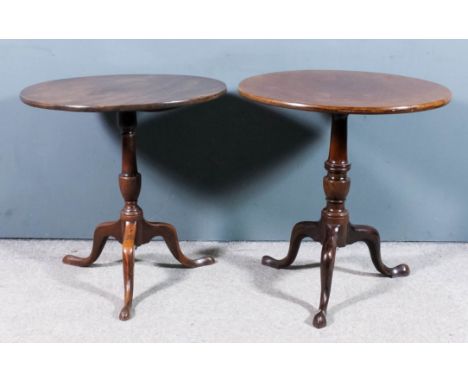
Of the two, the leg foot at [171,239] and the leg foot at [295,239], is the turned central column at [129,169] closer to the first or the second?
the leg foot at [171,239]

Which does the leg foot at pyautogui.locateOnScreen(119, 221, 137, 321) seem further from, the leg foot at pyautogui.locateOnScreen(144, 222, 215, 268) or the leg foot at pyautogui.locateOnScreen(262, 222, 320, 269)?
the leg foot at pyautogui.locateOnScreen(262, 222, 320, 269)

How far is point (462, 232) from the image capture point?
10.5ft

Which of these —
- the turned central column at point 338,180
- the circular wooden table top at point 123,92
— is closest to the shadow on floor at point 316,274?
the turned central column at point 338,180

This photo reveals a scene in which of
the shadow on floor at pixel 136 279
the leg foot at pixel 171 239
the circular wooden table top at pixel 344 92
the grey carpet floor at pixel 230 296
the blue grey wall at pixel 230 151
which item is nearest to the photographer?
the circular wooden table top at pixel 344 92

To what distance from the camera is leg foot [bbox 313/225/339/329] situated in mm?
2506

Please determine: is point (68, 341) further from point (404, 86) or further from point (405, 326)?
point (404, 86)

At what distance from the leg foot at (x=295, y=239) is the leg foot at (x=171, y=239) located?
0.25m

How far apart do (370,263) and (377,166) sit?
429 mm

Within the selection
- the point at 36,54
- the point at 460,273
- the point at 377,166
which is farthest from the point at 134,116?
the point at 460,273

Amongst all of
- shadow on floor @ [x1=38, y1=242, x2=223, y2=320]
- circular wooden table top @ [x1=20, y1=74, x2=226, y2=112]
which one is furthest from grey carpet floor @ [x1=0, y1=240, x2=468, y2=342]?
circular wooden table top @ [x1=20, y1=74, x2=226, y2=112]

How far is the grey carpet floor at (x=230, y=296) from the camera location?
2.46 m

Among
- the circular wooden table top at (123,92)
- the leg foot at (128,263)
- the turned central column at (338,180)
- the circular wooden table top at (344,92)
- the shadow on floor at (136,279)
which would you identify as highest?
the circular wooden table top at (344,92)

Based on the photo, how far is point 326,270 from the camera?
2590mm

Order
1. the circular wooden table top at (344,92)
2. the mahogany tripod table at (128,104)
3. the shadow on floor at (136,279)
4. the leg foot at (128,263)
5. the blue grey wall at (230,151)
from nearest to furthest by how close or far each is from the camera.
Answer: the circular wooden table top at (344,92) → the mahogany tripod table at (128,104) → the leg foot at (128,263) → the shadow on floor at (136,279) → the blue grey wall at (230,151)
